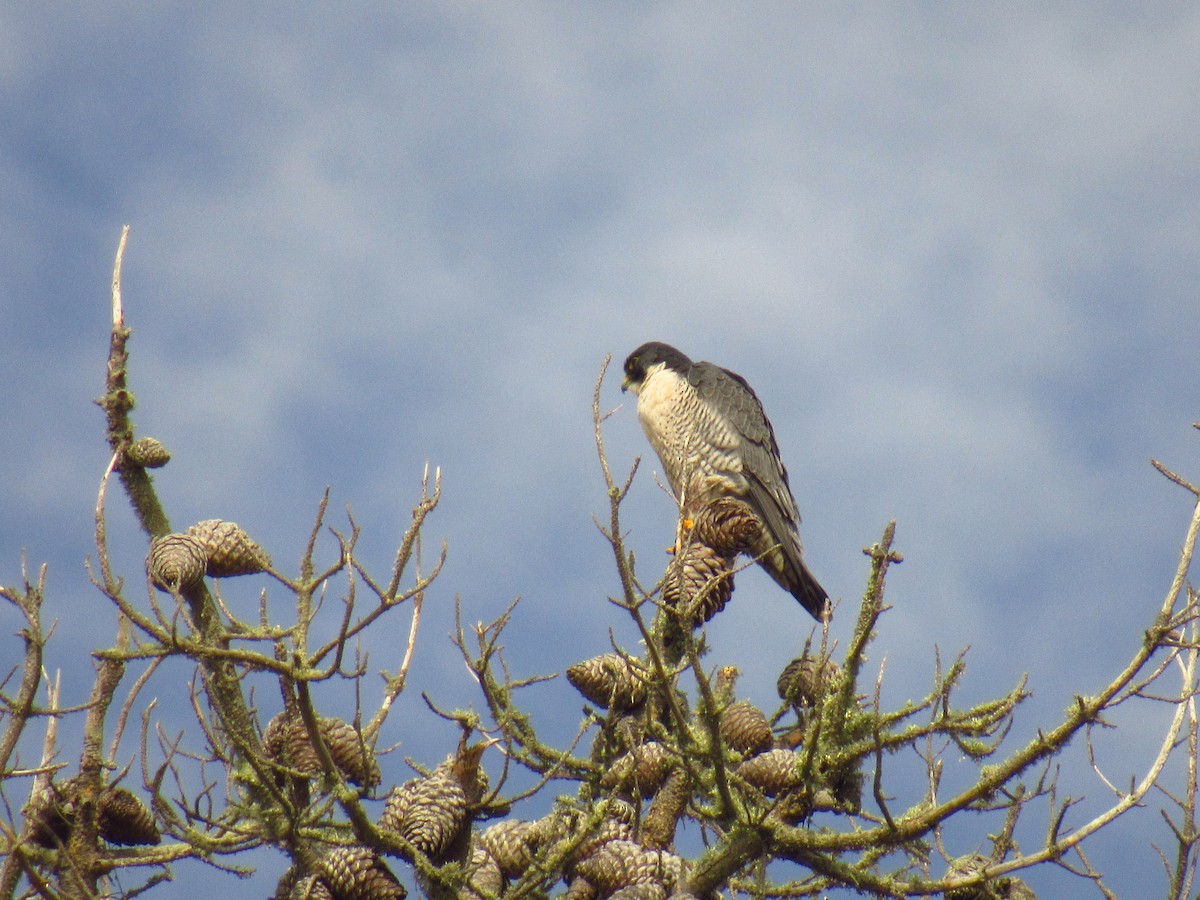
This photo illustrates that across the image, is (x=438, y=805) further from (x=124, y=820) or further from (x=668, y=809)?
A: (x=124, y=820)

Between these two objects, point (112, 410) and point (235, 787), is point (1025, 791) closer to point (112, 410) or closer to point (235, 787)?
point (235, 787)

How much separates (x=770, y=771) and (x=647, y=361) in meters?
4.95

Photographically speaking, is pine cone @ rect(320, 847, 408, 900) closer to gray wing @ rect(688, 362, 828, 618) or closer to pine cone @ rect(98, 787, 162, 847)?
pine cone @ rect(98, 787, 162, 847)

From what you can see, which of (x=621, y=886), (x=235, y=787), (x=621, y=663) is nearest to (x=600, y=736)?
(x=621, y=663)

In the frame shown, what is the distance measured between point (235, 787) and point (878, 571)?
189 centimetres

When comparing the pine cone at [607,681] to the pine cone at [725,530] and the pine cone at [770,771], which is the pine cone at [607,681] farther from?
the pine cone at [725,530]

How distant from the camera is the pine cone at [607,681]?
306 centimetres

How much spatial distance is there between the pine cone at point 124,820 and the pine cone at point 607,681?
3.70 feet

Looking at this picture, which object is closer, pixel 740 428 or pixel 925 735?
pixel 925 735

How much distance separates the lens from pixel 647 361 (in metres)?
7.62

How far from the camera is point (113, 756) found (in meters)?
3.11

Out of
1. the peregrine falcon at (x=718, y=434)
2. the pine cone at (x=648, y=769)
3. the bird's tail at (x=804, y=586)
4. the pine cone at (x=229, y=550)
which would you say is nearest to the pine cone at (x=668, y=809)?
the pine cone at (x=648, y=769)

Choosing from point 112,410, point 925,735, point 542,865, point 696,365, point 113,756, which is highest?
point 696,365

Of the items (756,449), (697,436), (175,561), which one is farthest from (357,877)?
(756,449)
